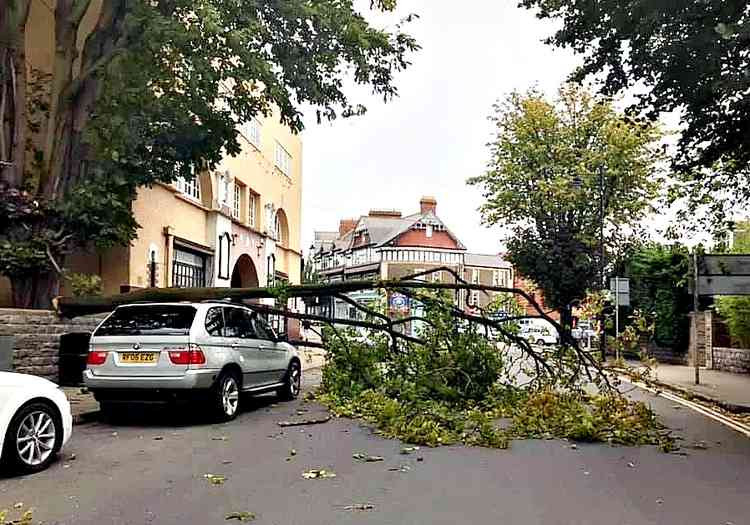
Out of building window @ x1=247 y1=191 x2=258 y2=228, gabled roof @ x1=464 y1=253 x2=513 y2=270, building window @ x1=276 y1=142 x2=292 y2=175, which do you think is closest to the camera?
building window @ x1=247 y1=191 x2=258 y2=228

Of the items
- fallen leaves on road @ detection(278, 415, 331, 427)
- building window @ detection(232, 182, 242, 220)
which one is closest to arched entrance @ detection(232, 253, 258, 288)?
building window @ detection(232, 182, 242, 220)

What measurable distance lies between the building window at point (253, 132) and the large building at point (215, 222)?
0.15 ft

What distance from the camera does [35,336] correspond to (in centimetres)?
1533

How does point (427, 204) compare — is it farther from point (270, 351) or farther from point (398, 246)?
point (270, 351)

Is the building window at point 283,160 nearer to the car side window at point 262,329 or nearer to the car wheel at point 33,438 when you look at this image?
the car side window at point 262,329

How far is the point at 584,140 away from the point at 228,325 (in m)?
33.2

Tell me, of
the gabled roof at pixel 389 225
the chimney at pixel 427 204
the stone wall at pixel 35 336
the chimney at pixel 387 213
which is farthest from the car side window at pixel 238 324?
the chimney at pixel 387 213

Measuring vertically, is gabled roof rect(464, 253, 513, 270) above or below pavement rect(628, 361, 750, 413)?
above

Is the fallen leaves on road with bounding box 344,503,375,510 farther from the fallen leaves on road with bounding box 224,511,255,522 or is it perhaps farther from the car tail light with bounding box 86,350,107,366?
the car tail light with bounding box 86,350,107,366

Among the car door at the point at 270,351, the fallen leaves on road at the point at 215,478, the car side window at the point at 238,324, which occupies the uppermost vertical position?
the car side window at the point at 238,324

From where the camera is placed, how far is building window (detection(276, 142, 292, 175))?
37406 millimetres

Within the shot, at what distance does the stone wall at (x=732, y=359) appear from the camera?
24.8 metres

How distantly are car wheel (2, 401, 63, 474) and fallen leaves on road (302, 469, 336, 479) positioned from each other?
8.51 feet

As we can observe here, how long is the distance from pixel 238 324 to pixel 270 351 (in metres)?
1.13
